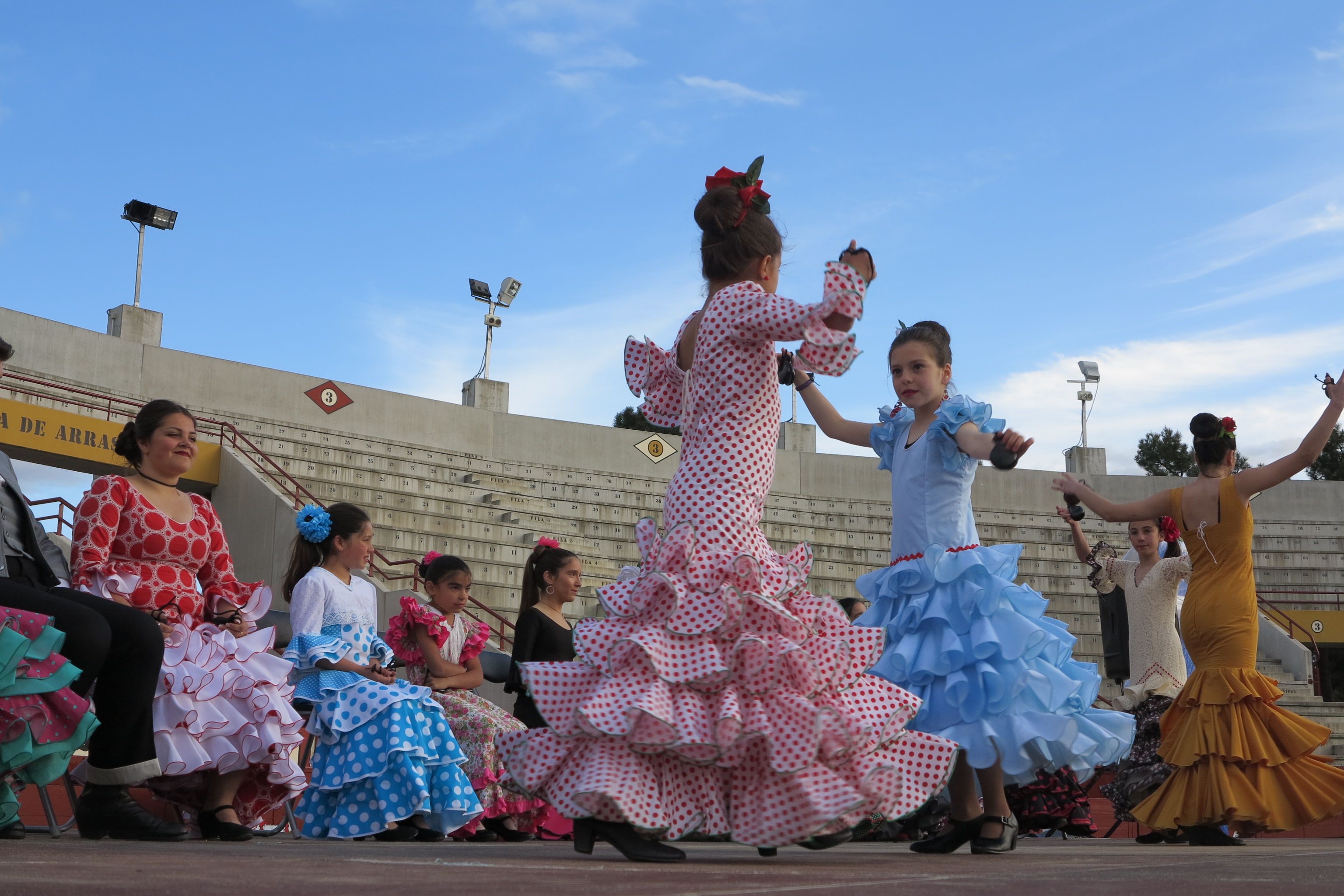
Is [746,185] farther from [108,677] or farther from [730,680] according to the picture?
[108,677]

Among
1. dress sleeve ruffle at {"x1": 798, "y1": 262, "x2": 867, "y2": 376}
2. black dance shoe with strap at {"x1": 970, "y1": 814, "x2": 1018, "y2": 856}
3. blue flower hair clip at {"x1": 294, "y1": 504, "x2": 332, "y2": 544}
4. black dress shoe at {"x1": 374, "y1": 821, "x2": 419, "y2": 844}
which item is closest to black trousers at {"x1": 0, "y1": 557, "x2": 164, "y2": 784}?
black dress shoe at {"x1": 374, "y1": 821, "x2": 419, "y2": 844}

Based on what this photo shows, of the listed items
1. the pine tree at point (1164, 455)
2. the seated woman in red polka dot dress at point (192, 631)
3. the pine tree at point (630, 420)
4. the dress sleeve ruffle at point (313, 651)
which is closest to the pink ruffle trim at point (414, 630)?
the dress sleeve ruffle at point (313, 651)

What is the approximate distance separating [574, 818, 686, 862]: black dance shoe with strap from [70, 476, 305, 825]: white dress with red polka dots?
163cm

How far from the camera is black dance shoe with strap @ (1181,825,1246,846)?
13.3ft

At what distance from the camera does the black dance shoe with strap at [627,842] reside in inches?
96.0

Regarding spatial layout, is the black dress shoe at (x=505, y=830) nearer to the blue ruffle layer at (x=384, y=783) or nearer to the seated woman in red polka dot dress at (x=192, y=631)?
the blue ruffle layer at (x=384, y=783)

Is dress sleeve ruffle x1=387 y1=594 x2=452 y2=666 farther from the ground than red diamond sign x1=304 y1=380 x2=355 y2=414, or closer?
closer

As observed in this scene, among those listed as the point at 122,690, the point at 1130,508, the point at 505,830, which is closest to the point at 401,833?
the point at 505,830

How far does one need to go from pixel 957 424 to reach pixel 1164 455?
3093 cm

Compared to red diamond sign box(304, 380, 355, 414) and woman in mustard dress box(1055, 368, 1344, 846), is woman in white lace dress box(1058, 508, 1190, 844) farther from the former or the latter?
red diamond sign box(304, 380, 355, 414)

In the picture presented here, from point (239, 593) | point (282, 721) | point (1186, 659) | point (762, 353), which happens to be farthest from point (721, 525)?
point (1186, 659)

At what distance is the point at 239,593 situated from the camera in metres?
4.12

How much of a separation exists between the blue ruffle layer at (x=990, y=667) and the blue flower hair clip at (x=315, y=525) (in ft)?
7.18

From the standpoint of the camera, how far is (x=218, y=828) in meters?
3.78
